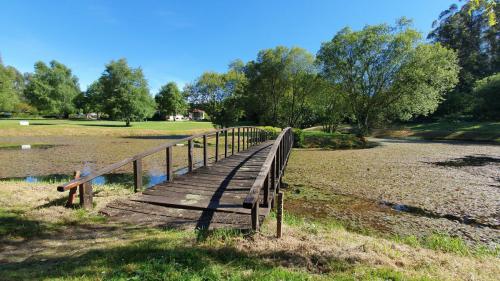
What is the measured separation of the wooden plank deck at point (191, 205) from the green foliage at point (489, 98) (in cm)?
3944

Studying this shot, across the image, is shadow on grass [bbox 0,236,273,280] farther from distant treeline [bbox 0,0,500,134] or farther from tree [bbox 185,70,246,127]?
tree [bbox 185,70,246,127]

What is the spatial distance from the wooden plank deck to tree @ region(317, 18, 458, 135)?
22.2 meters

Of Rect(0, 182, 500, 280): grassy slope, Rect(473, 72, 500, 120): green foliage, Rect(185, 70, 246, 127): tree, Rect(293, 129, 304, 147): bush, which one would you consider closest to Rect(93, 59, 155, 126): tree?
Rect(185, 70, 246, 127): tree

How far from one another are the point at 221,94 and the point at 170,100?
36428mm

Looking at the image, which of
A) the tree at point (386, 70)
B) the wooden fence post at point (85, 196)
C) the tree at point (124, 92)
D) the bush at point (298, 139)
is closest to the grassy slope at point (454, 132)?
the tree at point (386, 70)

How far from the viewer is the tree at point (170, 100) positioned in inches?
2552

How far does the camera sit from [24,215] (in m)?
4.30

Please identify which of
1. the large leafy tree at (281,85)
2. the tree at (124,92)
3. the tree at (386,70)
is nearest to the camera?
the tree at (386,70)

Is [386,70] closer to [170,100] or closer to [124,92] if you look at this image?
[124,92]

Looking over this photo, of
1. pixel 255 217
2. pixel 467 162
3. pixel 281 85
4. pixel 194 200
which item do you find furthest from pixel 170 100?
pixel 255 217

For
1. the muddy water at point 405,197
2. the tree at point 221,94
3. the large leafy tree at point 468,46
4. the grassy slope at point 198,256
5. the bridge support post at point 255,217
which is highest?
the large leafy tree at point 468,46

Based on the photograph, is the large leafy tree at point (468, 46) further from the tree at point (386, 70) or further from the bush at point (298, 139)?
the bush at point (298, 139)

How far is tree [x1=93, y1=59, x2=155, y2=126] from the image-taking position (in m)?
36.4

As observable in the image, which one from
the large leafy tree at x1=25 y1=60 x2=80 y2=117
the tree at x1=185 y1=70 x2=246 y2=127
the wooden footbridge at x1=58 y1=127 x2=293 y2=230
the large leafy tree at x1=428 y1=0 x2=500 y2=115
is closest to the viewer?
the wooden footbridge at x1=58 y1=127 x2=293 y2=230
